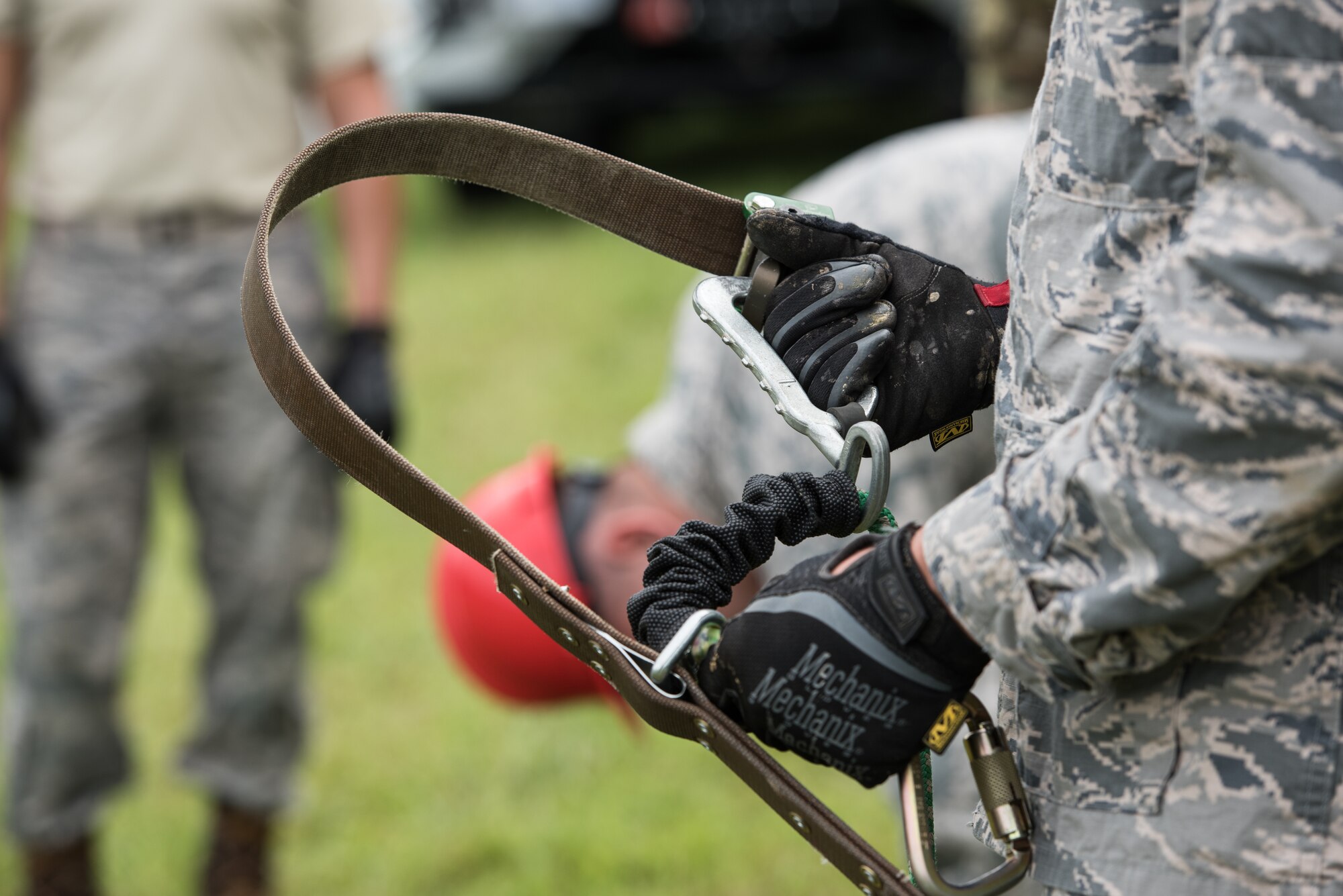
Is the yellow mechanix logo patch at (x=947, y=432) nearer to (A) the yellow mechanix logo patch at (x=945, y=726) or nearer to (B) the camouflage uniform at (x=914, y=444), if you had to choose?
(A) the yellow mechanix logo patch at (x=945, y=726)

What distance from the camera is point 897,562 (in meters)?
1.09

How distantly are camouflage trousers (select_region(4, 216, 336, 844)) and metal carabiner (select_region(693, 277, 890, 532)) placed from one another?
1.55 meters

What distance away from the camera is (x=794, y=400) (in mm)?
1267

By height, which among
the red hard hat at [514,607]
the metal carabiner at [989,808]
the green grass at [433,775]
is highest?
the metal carabiner at [989,808]

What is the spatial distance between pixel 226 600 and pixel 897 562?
1.99 meters

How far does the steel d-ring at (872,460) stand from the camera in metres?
1.16

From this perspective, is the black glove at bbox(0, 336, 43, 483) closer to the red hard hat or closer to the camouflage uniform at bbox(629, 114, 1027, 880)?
the red hard hat

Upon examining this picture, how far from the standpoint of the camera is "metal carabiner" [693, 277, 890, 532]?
1.18 m

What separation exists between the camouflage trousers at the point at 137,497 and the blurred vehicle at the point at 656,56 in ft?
16.6

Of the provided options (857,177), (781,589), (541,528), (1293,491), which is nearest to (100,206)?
(541,528)

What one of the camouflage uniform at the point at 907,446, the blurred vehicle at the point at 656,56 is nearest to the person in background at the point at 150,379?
the camouflage uniform at the point at 907,446

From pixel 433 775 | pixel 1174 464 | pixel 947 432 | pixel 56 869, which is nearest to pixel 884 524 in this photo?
pixel 947 432

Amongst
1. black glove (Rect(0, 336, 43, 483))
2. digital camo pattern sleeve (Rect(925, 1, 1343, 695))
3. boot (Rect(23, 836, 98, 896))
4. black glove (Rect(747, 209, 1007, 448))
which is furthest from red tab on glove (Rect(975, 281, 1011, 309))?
boot (Rect(23, 836, 98, 896))

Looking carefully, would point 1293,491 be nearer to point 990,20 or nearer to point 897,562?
point 897,562
